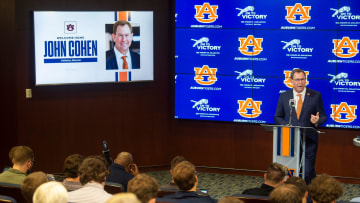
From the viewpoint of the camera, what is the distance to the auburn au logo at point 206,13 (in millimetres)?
9234

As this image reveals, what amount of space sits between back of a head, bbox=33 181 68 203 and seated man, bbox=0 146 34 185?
1838 mm

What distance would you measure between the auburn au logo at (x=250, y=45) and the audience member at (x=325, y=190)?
461 cm

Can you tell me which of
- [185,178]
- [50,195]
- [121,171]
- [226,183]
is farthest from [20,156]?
[226,183]

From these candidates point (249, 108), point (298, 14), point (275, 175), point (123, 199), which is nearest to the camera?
point (123, 199)

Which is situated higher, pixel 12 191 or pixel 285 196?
pixel 285 196

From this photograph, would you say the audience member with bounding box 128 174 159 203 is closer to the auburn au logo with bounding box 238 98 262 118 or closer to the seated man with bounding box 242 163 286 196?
the seated man with bounding box 242 163 286 196

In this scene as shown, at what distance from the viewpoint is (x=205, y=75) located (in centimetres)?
934

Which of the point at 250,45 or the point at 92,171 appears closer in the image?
the point at 92,171

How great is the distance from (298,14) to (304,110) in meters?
1.96

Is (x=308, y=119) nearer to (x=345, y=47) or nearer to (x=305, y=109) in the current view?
(x=305, y=109)

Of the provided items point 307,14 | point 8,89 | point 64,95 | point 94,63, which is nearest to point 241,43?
point 307,14

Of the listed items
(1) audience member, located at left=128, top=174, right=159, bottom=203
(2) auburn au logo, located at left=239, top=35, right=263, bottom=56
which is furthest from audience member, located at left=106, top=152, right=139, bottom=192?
(2) auburn au logo, located at left=239, top=35, right=263, bottom=56

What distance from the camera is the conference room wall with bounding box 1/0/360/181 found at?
876 cm

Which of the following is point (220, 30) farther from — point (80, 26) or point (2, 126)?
point (2, 126)
